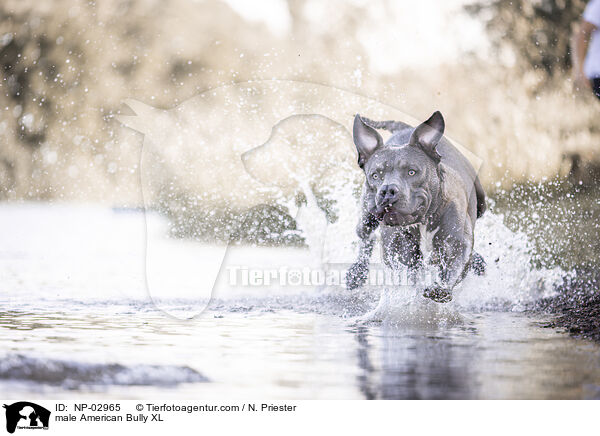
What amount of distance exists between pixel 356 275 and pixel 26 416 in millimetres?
2425

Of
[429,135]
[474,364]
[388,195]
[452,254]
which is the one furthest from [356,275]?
[474,364]

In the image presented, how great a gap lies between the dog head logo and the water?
0.21 feet

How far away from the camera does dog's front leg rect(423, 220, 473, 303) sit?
175 inches

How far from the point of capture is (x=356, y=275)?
4.87 meters

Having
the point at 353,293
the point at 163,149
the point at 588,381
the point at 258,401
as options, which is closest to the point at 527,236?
the point at 353,293

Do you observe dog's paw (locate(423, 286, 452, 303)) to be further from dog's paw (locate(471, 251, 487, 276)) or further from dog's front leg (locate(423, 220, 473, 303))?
dog's paw (locate(471, 251, 487, 276))

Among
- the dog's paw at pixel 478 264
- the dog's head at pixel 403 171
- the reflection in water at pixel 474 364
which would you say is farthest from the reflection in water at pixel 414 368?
the dog's paw at pixel 478 264

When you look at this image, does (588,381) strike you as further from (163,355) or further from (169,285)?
(169,285)

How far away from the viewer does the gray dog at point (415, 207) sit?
4227 mm

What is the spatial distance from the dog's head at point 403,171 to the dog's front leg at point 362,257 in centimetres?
39

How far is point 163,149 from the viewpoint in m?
4.91

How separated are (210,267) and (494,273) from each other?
2.11 meters

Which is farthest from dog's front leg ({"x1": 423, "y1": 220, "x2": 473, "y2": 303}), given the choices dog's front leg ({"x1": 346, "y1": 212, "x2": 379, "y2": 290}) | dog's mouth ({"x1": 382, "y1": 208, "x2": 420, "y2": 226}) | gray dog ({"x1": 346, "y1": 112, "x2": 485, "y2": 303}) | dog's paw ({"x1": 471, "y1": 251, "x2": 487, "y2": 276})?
dog's paw ({"x1": 471, "y1": 251, "x2": 487, "y2": 276})

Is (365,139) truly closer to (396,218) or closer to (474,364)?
(396,218)
